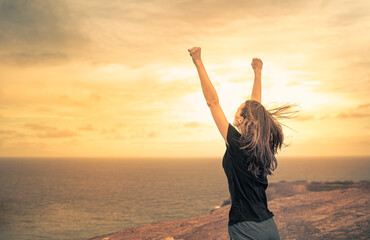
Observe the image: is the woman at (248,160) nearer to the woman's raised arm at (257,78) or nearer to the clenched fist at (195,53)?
the clenched fist at (195,53)

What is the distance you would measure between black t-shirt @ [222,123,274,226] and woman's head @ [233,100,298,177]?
58 mm

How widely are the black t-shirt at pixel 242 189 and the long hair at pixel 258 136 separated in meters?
0.05

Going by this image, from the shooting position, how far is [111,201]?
64250mm

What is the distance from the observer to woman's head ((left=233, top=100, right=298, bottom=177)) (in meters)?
2.41

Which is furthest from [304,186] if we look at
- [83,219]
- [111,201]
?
[111,201]

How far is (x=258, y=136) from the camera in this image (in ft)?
7.87

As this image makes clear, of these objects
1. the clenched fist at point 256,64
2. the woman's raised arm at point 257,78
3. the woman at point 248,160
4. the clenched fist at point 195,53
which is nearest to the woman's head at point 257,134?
the woman at point 248,160

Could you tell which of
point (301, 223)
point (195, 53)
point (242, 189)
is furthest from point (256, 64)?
point (301, 223)

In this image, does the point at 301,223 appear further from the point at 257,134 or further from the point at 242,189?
the point at 257,134

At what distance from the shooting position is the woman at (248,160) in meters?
2.42

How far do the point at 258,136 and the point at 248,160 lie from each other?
0.68 feet

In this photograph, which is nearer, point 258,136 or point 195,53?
point 258,136

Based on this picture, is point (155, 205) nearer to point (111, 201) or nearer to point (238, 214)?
point (111, 201)

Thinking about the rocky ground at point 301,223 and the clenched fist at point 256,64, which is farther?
the rocky ground at point 301,223
